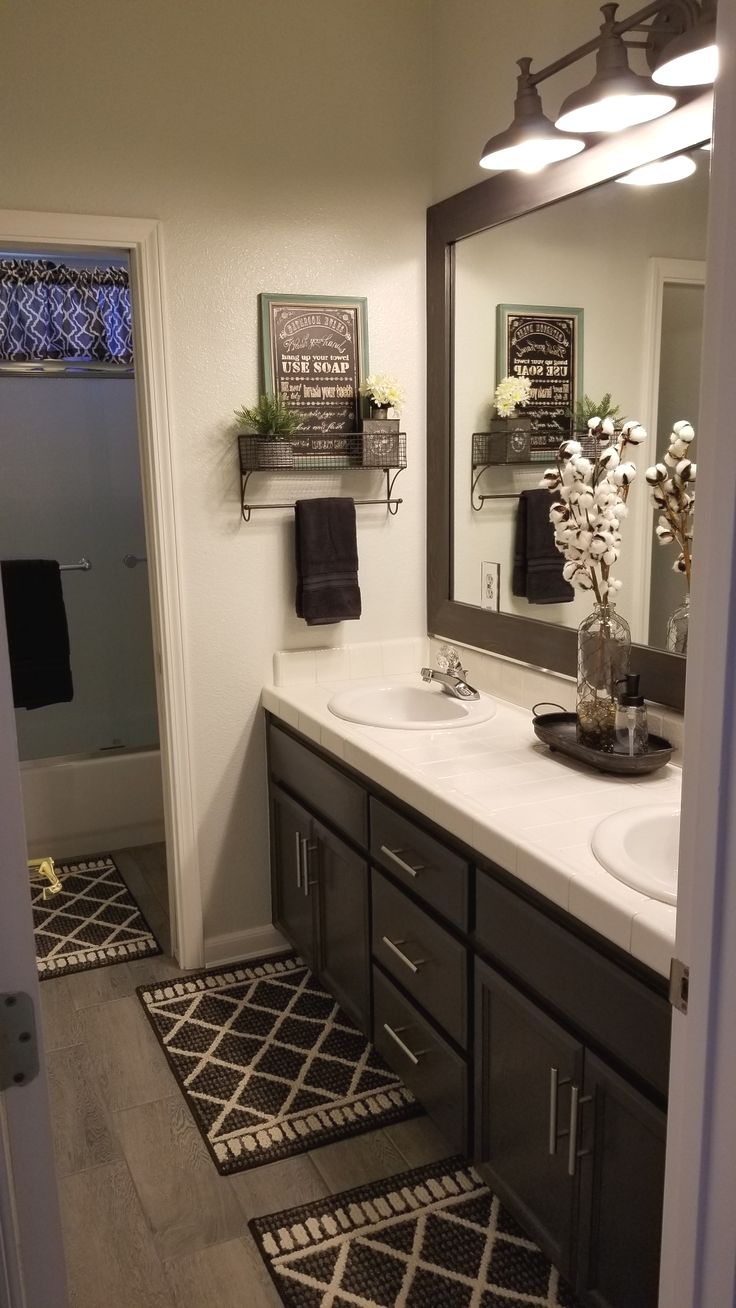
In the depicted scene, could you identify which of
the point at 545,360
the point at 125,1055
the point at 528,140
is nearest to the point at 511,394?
the point at 545,360

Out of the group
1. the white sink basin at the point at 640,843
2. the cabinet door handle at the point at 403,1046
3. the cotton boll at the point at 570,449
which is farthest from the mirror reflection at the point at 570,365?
the cabinet door handle at the point at 403,1046

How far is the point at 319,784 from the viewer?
2.64 m

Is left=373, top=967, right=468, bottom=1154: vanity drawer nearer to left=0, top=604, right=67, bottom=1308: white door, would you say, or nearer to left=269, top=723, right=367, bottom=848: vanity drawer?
left=269, top=723, right=367, bottom=848: vanity drawer

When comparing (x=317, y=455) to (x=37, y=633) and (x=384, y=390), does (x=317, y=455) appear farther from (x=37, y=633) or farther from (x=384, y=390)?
(x=37, y=633)

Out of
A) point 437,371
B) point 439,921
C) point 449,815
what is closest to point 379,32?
point 437,371

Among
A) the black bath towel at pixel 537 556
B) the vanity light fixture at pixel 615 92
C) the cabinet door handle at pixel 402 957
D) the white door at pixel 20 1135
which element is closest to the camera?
the white door at pixel 20 1135

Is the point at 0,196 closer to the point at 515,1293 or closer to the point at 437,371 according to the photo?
the point at 437,371

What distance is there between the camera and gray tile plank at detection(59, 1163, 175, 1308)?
1.88 meters

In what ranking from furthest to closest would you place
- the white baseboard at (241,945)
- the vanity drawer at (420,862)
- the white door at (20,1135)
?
the white baseboard at (241,945) < the vanity drawer at (420,862) < the white door at (20,1135)

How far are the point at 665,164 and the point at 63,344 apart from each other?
2.81m

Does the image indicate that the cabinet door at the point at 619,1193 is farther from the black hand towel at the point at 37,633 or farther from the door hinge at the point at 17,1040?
the black hand towel at the point at 37,633

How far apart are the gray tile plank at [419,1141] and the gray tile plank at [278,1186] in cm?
20

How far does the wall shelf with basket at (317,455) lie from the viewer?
9.12ft

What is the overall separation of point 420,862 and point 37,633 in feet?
7.20
